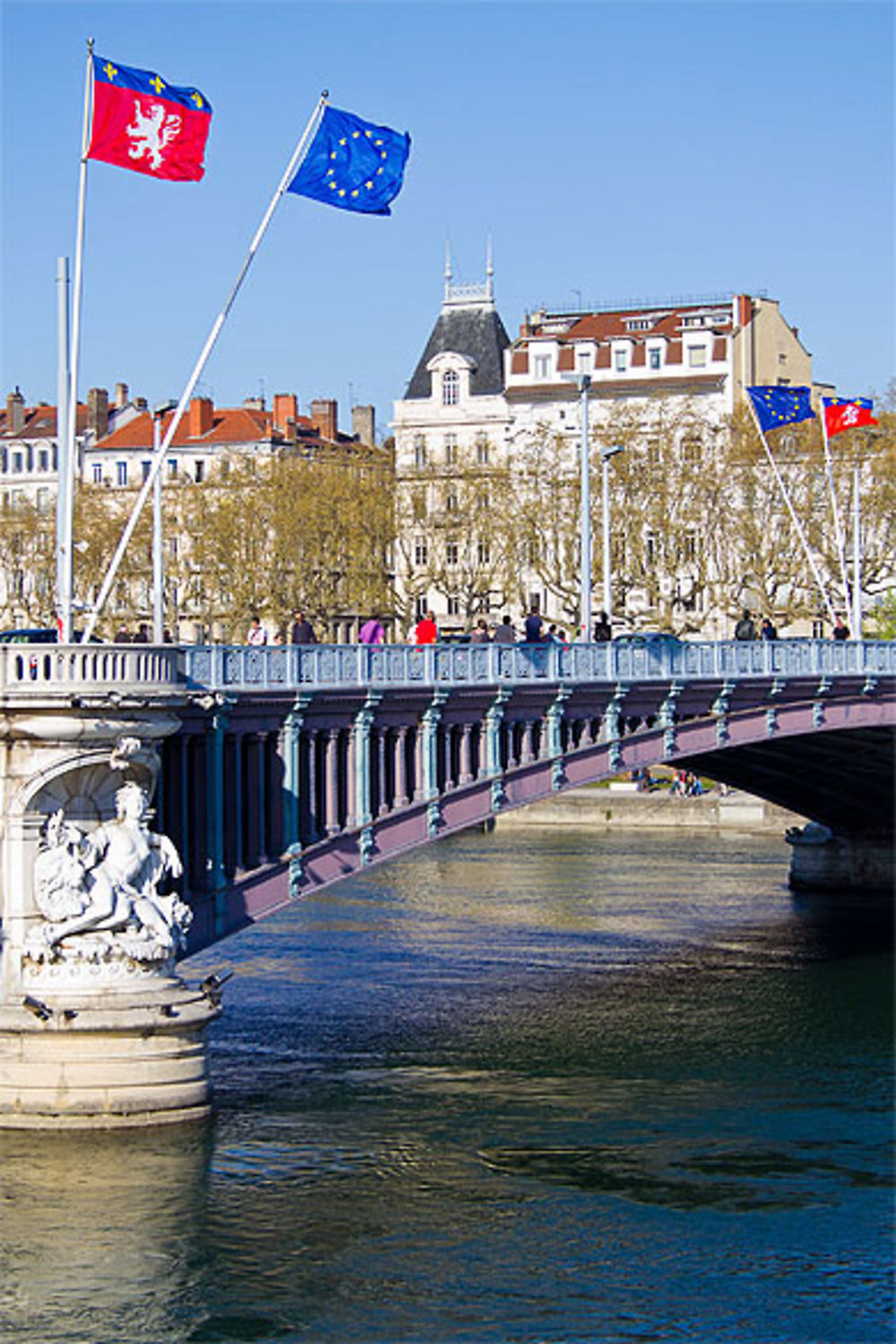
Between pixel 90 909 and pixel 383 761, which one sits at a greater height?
pixel 383 761

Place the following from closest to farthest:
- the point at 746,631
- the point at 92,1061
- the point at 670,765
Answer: the point at 92,1061 < the point at 670,765 < the point at 746,631

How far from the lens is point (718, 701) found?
58.4 metres

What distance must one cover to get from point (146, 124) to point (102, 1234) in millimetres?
16789

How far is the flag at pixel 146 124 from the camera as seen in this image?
3938cm

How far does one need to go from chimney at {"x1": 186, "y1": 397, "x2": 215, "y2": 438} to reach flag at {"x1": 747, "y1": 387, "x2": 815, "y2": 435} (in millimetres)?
69545

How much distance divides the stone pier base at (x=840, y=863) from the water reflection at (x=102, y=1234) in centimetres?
4344

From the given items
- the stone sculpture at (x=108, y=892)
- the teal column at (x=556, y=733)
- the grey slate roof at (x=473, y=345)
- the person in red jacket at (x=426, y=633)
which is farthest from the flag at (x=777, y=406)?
the grey slate roof at (x=473, y=345)

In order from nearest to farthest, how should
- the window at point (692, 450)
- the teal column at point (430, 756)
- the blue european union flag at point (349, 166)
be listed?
1. the blue european union flag at point (349, 166)
2. the teal column at point (430, 756)
3. the window at point (692, 450)

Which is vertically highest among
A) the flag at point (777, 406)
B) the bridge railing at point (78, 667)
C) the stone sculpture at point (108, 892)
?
the flag at point (777, 406)

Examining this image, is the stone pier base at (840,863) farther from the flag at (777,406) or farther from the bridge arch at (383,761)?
the bridge arch at (383,761)

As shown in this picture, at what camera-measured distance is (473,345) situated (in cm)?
12862

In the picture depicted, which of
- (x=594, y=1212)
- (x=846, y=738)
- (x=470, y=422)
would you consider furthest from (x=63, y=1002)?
(x=470, y=422)

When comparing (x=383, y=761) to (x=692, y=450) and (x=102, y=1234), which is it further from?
(x=692, y=450)

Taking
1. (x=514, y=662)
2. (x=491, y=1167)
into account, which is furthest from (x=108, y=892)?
(x=514, y=662)
